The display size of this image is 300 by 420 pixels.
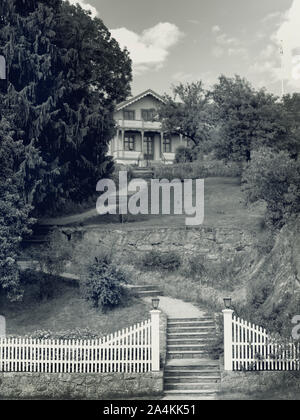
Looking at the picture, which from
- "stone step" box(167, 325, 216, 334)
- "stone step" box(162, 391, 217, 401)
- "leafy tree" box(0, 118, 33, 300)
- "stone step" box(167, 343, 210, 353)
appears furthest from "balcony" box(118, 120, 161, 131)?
"stone step" box(162, 391, 217, 401)

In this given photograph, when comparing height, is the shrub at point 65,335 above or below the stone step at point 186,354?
above

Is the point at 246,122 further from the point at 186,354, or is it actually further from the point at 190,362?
the point at 190,362

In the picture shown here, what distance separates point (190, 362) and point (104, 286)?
4.90 m

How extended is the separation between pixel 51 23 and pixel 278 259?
49.8ft

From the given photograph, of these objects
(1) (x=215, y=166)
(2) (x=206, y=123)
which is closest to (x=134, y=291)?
(1) (x=215, y=166)

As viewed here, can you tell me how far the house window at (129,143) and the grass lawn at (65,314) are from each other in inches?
1065

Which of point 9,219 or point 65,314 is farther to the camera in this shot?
point 9,219

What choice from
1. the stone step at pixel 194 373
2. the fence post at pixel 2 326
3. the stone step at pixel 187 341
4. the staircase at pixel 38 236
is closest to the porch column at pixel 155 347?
the stone step at pixel 194 373

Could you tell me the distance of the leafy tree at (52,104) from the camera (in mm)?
24328

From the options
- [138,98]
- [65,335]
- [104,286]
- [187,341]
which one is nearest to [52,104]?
[104,286]

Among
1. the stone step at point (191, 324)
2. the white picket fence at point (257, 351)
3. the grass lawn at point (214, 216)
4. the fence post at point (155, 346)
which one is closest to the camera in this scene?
the white picket fence at point (257, 351)

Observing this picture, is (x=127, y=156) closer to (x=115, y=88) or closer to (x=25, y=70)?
(x=115, y=88)

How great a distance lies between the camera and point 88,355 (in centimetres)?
1474

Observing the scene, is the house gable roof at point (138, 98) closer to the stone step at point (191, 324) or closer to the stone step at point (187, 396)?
the stone step at point (191, 324)
